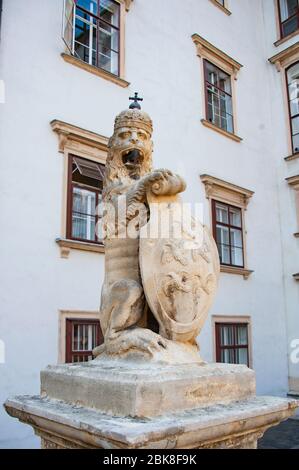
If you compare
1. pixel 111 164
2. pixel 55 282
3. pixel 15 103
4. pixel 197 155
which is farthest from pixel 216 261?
pixel 197 155

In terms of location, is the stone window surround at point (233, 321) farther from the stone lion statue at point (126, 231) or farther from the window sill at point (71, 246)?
the stone lion statue at point (126, 231)

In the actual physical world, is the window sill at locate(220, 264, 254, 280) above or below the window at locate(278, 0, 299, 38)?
below

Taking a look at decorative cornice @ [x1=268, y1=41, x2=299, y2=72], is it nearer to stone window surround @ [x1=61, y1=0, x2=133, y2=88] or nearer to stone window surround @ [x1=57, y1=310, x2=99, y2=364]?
stone window surround @ [x1=61, y1=0, x2=133, y2=88]

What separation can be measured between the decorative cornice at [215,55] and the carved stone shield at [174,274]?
8.54m

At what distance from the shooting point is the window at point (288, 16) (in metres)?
11.7

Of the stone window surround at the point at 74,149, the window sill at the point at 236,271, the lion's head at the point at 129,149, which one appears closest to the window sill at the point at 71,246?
the stone window surround at the point at 74,149

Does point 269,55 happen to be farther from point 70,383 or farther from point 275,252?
point 70,383

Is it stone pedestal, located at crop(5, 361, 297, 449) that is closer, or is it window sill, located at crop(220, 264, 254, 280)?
stone pedestal, located at crop(5, 361, 297, 449)

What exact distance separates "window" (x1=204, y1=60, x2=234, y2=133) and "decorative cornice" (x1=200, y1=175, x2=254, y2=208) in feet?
5.07

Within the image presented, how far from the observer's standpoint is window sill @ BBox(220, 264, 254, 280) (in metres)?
9.10

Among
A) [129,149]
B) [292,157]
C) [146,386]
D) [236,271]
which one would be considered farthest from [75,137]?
[292,157]

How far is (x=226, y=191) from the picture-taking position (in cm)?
966

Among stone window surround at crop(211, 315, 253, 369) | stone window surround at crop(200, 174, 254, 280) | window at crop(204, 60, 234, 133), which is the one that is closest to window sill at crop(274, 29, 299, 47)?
window at crop(204, 60, 234, 133)

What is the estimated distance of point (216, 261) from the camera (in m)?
2.47
